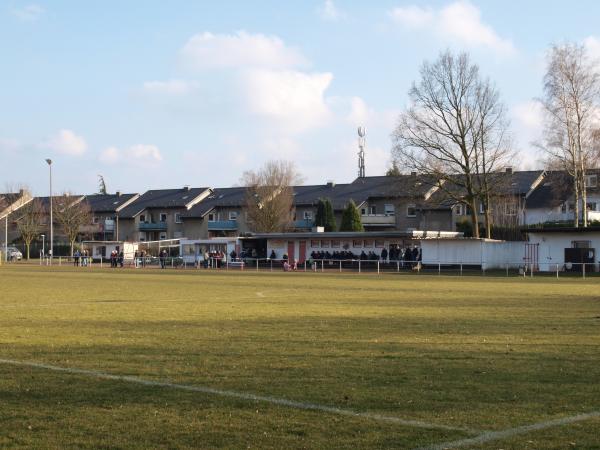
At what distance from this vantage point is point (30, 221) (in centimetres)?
10162

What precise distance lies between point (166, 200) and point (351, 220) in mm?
36382

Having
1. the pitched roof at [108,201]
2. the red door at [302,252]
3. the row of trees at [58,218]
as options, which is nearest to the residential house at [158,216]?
the pitched roof at [108,201]

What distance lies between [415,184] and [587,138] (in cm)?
1443

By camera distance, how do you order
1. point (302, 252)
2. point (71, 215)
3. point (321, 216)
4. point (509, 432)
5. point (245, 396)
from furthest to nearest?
point (71, 215) < point (321, 216) < point (302, 252) < point (245, 396) < point (509, 432)

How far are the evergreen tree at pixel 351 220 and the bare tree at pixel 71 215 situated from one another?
122 ft

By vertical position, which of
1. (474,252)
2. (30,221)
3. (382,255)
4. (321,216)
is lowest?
(382,255)

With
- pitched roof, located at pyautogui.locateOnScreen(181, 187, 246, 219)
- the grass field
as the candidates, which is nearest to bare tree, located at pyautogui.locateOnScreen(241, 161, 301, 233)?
pitched roof, located at pyautogui.locateOnScreen(181, 187, 246, 219)

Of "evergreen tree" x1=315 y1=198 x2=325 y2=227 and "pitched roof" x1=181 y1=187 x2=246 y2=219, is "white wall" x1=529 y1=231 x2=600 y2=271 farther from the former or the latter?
"pitched roof" x1=181 y1=187 x2=246 y2=219

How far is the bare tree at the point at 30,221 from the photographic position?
100 metres

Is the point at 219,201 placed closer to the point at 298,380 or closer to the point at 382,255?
the point at 382,255

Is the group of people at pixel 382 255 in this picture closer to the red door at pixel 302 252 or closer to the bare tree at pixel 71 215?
the red door at pixel 302 252

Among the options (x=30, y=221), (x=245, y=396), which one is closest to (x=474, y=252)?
(x=245, y=396)

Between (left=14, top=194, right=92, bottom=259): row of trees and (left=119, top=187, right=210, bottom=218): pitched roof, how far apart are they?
19.8 ft

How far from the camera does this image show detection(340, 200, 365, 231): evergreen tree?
3344 inches
